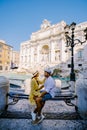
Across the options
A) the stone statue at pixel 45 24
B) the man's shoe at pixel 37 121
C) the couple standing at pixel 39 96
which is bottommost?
the man's shoe at pixel 37 121

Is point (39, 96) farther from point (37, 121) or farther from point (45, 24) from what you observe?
point (45, 24)

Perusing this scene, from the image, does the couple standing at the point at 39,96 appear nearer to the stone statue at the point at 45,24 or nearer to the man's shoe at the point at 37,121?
the man's shoe at the point at 37,121

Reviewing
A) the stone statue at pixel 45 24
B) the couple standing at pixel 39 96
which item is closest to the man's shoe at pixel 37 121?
the couple standing at pixel 39 96

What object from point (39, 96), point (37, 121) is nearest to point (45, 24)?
point (39, 96)

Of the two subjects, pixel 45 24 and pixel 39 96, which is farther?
pixel 45 24

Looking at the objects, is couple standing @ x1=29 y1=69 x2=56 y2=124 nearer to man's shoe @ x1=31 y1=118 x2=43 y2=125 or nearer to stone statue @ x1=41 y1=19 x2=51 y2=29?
Result: man's shoe @ x1=31 y1=118 x2=43 y2=125

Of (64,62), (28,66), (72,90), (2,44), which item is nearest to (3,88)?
(72,90)

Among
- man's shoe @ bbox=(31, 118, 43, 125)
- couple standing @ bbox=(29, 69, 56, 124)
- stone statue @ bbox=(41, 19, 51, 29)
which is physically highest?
stone statue @ bbox=(41, 19, 51, 29)

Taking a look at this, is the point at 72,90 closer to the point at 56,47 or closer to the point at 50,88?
the point at 50,88

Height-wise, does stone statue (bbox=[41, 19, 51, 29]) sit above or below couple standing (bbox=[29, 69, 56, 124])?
above

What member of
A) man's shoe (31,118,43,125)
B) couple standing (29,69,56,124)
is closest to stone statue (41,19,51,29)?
couple standing (29,69,56,124)

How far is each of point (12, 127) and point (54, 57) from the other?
3654 centimetres

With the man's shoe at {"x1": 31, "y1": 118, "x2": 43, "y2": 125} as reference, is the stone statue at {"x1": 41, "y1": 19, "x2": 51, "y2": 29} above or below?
above

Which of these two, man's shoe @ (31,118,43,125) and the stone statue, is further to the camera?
the stone statue
